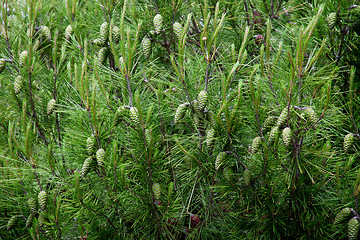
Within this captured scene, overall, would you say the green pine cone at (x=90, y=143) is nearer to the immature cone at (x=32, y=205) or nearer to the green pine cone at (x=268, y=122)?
the immature cone at (x=32, y=205)

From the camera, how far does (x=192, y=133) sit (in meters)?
1.17

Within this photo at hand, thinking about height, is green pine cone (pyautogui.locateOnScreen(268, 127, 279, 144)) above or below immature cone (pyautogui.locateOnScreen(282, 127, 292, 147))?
below

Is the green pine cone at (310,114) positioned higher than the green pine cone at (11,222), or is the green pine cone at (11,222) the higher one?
the green pine cone at (310,114)

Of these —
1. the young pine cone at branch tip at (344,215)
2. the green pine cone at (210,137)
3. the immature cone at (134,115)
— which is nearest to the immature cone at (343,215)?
the young pine cone at branch tip at (344,215)

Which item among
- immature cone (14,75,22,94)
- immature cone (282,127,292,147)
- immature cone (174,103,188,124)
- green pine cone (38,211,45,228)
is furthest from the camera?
immature cone (14,75,22,94)

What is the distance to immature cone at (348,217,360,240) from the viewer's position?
3.08 ft

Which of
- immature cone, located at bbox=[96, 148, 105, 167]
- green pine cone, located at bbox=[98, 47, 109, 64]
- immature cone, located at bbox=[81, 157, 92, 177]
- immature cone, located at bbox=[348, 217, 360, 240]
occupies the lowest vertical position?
immature cone, located at bbox=[348, 217, 360, 240]

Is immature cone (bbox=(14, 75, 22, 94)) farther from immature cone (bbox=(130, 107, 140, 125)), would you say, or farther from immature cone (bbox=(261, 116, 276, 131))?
immature cone (bbox=(261, 116, 276, 131))

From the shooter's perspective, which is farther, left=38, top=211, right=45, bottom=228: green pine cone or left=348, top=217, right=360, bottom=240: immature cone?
left=38, top=211, right=45, bottom=228: green pine cone

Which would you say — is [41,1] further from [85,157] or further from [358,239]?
[358,239]

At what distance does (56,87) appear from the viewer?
4.27 ft

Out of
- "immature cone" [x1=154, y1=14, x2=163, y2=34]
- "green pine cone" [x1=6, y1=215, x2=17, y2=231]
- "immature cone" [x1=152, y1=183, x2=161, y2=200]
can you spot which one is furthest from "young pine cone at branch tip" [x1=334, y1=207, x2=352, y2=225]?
"green pine cone" [x1=6, y1=215, x2=17, y2=231]

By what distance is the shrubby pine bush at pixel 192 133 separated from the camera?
94 centimetres

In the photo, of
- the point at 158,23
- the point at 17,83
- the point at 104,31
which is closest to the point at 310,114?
the point at 158,23
